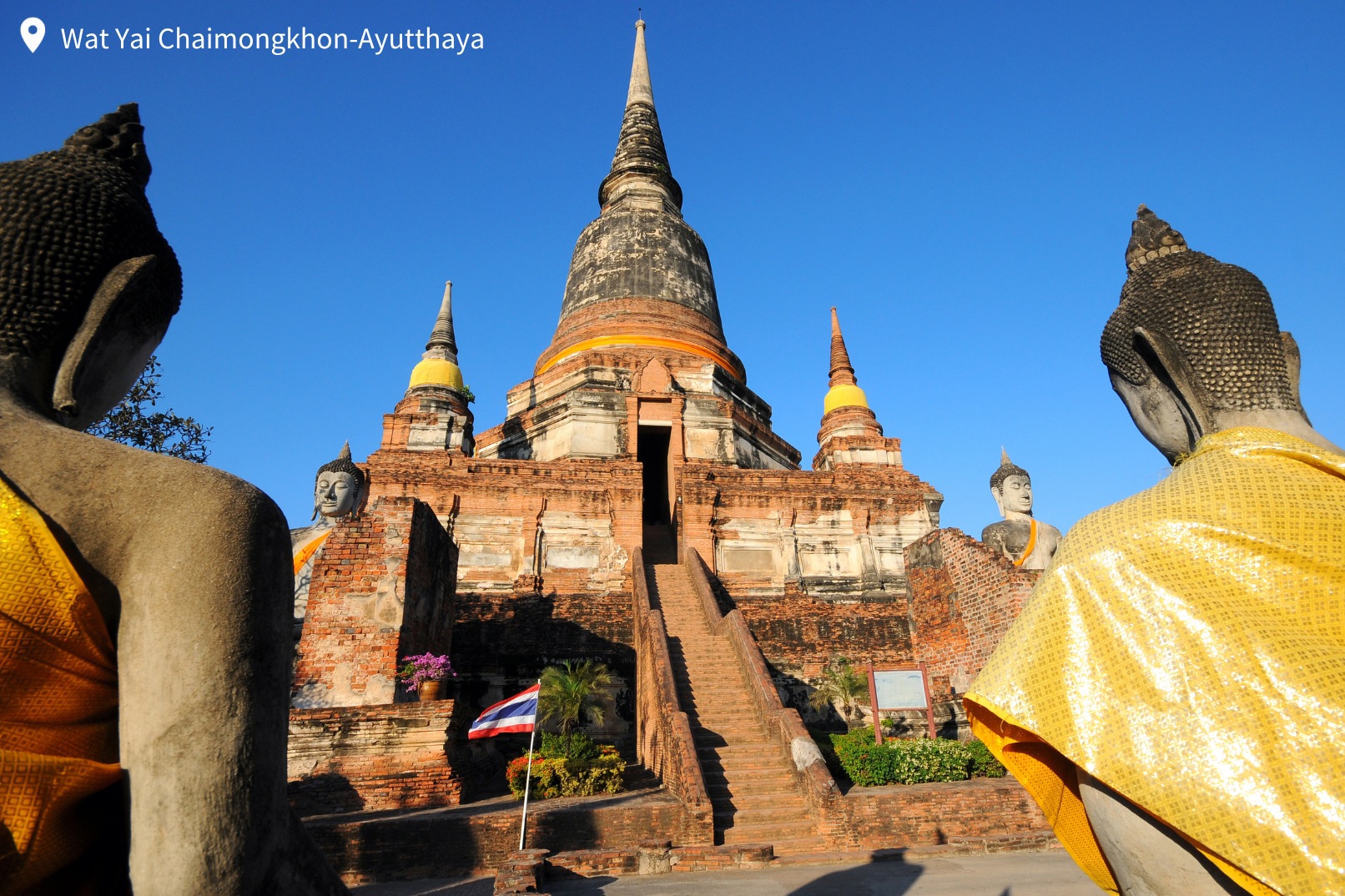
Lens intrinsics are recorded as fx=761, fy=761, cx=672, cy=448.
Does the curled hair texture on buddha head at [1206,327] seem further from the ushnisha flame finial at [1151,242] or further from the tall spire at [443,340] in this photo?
the tall spire at [443,340]

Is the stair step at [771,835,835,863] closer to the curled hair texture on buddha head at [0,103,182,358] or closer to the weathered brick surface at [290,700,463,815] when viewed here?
the weathered brick surface at [290,700,463,815]

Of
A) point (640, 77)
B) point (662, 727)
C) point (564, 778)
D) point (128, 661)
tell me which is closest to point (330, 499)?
point (564, 778)

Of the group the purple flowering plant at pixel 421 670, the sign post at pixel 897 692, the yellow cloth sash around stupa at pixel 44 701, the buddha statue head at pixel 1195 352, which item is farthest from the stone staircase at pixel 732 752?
the yellow cloth sash around stupa at pixel 44 701

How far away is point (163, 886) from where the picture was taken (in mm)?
1202

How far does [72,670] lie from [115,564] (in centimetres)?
19

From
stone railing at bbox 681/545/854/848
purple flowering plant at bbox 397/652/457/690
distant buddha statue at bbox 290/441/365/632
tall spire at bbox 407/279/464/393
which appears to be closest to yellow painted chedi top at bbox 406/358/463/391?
tall spire at bbox 407/279/464/393

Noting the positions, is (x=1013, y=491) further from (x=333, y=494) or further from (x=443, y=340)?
(x=443, y=340)

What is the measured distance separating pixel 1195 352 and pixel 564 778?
8.56 m

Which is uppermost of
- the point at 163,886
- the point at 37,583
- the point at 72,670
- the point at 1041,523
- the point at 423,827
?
the point at 1041,523

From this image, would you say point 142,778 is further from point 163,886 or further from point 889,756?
point 889,756

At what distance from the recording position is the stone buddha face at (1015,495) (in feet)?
45.4

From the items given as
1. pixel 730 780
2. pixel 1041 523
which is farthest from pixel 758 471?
pixel 730 780

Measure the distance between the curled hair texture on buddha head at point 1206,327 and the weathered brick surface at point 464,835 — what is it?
6615 mm

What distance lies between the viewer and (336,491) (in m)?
13.2
